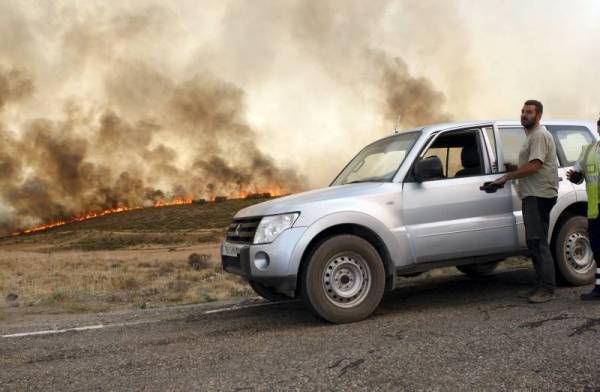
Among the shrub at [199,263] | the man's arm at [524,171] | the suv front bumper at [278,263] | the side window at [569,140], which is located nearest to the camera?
the suv front bumper at [278,263]

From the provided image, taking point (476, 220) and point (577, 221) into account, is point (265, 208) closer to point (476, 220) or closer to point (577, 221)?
point (476, 220)

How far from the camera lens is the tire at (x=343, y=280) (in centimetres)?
545

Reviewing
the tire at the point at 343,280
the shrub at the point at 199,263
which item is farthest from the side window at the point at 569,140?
the shrub at the point at 199,263

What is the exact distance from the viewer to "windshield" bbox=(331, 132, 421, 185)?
6.24 metres

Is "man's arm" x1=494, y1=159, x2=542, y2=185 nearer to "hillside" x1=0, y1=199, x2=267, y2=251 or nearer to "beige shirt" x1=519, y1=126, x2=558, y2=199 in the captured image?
"beige shirt" x1=519, y1=126, x2=558, y2=199

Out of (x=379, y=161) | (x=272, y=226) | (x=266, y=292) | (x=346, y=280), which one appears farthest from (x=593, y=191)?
(x=266, y=292)

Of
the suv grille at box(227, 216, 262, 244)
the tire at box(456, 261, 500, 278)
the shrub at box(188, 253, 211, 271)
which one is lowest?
the shrub at box(188, 253, 211, 271)

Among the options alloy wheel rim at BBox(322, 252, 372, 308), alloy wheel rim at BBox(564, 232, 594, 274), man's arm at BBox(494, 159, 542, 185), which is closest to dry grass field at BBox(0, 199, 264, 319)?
alloy wheel rim at BBox(322, 252, 372, 308)

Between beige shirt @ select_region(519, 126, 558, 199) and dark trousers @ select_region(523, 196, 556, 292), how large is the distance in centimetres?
8

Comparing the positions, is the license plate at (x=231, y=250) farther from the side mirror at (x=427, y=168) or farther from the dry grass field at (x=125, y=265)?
the dry grass field at (x=125, y=265)

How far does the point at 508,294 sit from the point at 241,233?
325 centimetres

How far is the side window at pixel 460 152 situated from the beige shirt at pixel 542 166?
0.52m

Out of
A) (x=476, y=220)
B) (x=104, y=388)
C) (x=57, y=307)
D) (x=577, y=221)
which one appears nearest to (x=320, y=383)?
(x=104, y=388)

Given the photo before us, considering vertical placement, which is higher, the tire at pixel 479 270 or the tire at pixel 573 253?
the tire at pixel 573 253
